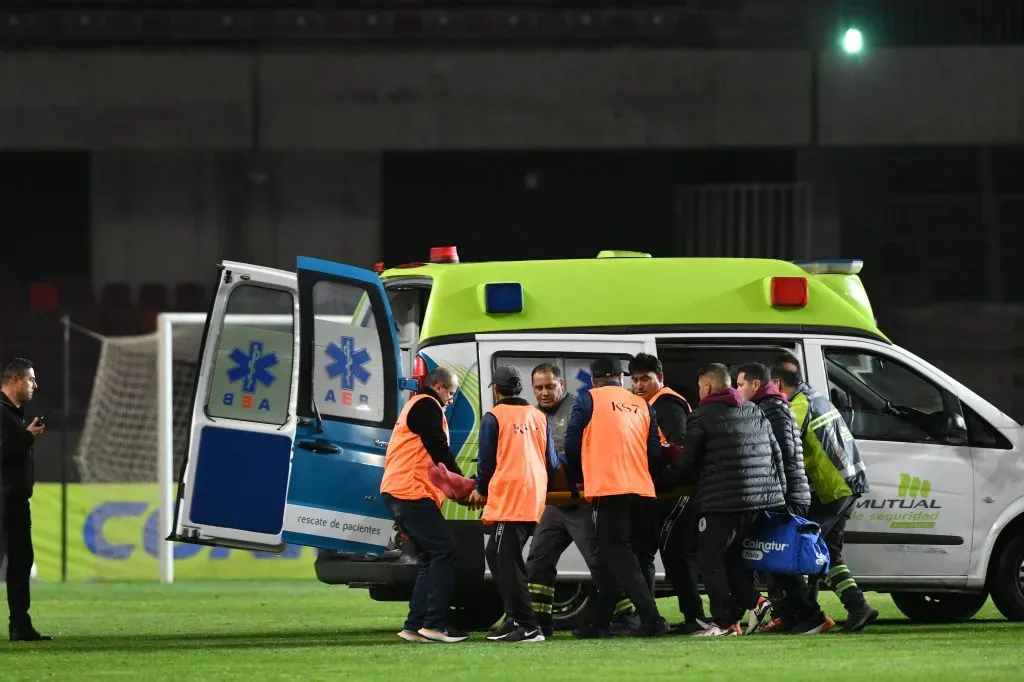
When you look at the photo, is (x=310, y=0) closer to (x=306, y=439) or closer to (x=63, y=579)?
(x=63, y=579)

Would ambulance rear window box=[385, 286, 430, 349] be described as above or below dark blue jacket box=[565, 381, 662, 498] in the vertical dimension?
above

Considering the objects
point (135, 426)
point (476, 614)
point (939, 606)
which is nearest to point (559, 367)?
point (476, 614)

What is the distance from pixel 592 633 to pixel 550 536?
0.58 metres

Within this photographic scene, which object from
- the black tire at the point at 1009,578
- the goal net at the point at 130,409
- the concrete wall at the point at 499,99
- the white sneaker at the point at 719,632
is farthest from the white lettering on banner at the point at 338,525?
the concrete wall at the point at 499,99

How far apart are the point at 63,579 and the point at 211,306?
8.70m

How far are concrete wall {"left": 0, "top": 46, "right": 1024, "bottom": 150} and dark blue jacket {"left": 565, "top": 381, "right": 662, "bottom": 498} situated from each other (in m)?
14.8

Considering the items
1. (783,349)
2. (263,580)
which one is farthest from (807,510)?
(263,580)

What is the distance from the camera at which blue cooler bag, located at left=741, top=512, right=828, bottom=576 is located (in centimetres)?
995

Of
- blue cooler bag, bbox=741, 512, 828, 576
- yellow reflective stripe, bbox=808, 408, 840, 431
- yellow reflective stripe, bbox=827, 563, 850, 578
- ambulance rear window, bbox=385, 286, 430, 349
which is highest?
ambulance rear window, bbox=385, 286, 430, 349

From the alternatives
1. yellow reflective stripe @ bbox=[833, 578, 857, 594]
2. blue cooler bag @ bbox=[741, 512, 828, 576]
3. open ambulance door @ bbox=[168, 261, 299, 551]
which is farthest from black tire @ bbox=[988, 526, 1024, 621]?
open ambulance door @ bbox=[168, 261, 299, 551]

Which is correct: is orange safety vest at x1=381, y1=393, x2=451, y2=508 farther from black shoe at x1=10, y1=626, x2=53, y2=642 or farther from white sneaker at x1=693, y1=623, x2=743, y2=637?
black shoe at x1=10, y1=626, x2=53, y2=642

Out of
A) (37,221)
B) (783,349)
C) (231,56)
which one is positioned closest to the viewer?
(783,349)

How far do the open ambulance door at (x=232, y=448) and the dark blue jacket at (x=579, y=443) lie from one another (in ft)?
4.87

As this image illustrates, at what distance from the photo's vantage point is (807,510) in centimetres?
1034
